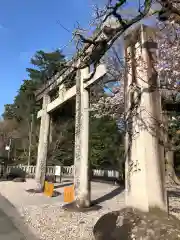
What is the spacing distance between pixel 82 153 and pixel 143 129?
137 inches

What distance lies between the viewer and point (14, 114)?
3603 cm

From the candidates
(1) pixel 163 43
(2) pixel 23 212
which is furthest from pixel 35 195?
(1) pixel 163 43

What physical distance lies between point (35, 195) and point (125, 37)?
7797 mm

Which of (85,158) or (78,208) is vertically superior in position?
(85,158)

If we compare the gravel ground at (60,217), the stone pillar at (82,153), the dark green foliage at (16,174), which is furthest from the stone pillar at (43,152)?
the dark green foliage at (16,174)

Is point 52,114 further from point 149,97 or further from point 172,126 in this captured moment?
point 149,97

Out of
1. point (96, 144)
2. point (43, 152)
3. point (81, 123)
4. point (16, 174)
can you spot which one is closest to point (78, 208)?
point (81, 123)

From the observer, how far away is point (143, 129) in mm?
4992

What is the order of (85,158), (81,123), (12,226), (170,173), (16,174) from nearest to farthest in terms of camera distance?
A: (12,226), (85,158), (81,123), (170,173), (16,174)

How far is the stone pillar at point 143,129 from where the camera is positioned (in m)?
4.68

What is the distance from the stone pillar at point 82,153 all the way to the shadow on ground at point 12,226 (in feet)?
6.47

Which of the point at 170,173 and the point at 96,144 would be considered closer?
the point at 170,173

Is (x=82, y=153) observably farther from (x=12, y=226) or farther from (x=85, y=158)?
(x=12, y=226)

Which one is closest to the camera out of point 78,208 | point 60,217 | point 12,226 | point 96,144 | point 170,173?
point 12,226
